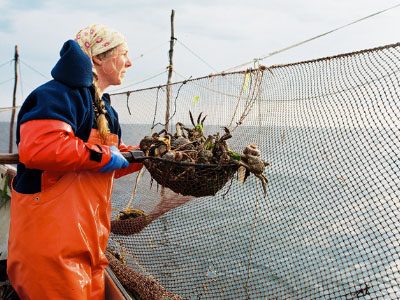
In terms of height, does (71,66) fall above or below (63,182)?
above

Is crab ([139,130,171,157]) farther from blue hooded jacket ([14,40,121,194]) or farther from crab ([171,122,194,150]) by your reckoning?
blue hooded jacket ([14,40,121,194])

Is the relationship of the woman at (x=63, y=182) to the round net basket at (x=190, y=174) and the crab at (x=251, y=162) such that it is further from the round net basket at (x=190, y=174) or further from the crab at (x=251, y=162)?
the crab at (x=251, y=162)

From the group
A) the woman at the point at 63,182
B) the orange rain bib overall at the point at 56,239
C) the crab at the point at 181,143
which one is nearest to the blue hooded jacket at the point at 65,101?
the woman at the point at 63,182

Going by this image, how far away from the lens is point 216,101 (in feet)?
19.3

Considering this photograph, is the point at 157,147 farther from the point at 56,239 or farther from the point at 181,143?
the point at 56,239

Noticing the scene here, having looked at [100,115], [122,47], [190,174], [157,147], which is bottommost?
[190,174]

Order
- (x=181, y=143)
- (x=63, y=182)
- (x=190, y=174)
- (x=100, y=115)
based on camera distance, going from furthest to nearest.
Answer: (x=181, y=143), (x=190, y=174), (x=100, y=115), (x=63, y=182)

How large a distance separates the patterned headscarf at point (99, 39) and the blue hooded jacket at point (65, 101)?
0.24 metres

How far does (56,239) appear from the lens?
1.95 m

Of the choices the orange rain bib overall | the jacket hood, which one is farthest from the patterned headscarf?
the orange rain bib overall

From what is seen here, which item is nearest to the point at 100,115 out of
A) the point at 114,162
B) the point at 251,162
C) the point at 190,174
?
the point at 114,162

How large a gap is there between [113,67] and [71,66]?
396 millimetres

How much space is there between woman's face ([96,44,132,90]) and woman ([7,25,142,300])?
6 cm

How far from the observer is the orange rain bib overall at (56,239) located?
1.95m
